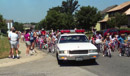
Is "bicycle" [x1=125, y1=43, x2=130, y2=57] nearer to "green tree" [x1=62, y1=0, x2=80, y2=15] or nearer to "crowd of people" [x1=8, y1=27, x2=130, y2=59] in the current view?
"crowd of people" [x1=8, y1=27, x2=130, y2=59]

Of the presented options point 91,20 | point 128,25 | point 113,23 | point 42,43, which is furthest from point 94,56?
point 91,20

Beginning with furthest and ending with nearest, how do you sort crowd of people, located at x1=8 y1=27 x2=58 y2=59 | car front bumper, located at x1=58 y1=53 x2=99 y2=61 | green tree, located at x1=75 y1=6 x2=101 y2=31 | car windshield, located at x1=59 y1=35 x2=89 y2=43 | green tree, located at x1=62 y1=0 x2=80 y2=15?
1. green tree, located at x1=62 y1=0 x2=80 y2=15
2. green tree, located at x1=75 y1=6 x2=101 y2=31
3. crowd of people, located at x1=8 y1=27 x2=58 y2=59
4. car windshield, located at x1=59 y1=35 x2=89 y2=43
5. car front bumper, located at x1=58 y1=53 x2=99 y2=61

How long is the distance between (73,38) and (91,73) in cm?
370

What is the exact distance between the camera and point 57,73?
8062 millimetres

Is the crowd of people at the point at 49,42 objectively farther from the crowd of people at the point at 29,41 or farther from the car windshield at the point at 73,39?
the car windshield at the point at 73,39

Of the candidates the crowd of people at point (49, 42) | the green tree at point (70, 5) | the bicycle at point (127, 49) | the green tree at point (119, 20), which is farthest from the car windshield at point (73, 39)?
the green tree at point (70, 5)

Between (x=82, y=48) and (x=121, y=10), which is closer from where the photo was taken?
(x=82, y=48)

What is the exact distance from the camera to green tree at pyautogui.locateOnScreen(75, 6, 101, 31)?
181 feet

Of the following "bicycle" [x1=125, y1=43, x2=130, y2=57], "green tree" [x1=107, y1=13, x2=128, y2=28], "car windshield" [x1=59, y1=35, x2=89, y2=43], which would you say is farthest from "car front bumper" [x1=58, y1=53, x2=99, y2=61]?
"green tree" [x1=107, y1=13, x2=128, y2=28]

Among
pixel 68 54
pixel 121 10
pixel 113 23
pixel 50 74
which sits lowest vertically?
pixel 50 74

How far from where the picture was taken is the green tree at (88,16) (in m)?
55.2

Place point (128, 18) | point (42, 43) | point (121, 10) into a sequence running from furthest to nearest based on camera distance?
point (121, 10) < point (128, 18) < point (42, 43)

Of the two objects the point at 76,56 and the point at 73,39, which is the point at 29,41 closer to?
the point at 73,39

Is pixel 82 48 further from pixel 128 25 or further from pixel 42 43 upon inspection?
pixel 128 25
